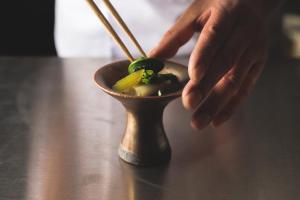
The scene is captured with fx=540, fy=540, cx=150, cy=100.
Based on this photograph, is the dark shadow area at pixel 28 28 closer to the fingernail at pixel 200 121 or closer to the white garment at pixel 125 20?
the white garment at pixel 125 20

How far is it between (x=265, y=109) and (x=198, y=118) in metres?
0.26

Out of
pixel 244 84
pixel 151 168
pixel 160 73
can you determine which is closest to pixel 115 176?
pixel 151 168

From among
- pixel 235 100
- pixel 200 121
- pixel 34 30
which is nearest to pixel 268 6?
pixel 235 100


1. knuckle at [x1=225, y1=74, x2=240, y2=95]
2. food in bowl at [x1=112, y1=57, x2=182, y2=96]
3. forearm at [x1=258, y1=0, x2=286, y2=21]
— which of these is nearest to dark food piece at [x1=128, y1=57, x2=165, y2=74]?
food in bowl at [x1=112, y1=57, x2=182, y2=96]

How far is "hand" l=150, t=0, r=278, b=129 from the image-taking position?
2.28 feet

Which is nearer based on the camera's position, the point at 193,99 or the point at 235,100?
the point at 193,99

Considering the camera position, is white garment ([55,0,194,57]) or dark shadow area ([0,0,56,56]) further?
dark shadow area ([0,0,56,56])

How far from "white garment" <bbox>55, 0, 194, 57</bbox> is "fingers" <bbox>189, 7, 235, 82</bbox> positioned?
376mm

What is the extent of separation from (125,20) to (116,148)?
16.7 inches

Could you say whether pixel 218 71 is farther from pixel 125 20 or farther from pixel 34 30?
pixel 34 30

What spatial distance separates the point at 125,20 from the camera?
1.16m

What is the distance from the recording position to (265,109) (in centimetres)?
95

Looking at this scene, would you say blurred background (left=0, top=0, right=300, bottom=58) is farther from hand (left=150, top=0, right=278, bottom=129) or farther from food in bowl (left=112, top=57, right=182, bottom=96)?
food in bowl (left=112, top=57, right=182, bottom=96)

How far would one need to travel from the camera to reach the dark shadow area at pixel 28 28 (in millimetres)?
1904
